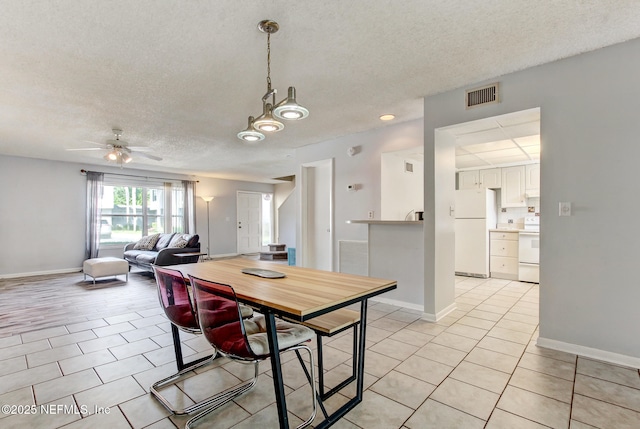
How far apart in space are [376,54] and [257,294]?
2.06 meters

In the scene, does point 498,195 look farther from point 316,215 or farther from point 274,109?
point 274,109

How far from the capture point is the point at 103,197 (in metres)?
7.00

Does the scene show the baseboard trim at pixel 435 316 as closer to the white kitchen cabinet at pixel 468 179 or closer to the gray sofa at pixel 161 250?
the white kitchen cabinet at pixel 468 179

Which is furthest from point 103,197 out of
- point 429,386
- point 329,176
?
point 429,386

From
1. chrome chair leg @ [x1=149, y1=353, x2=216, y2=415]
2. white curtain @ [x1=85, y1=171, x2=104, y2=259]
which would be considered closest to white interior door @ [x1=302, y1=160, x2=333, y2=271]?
chrome chair leg @ [x1=149, y1=353, x2=216, y2=415]

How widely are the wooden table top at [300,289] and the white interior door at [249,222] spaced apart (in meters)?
7.52

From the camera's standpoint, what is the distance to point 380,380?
2057 mm

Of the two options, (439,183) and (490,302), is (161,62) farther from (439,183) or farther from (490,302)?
(490,302)

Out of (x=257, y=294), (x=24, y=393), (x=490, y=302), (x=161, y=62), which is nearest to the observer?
(x=257, y=294)

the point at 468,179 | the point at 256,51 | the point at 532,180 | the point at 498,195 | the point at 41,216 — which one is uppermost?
the point at 256,51

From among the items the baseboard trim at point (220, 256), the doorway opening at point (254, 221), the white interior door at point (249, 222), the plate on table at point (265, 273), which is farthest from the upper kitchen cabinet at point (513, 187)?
the baseboard trim at point (220, 256)

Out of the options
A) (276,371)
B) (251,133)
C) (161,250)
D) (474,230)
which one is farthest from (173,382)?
(474,230)

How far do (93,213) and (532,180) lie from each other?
919cm

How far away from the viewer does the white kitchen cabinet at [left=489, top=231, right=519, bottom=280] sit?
5.26 m
